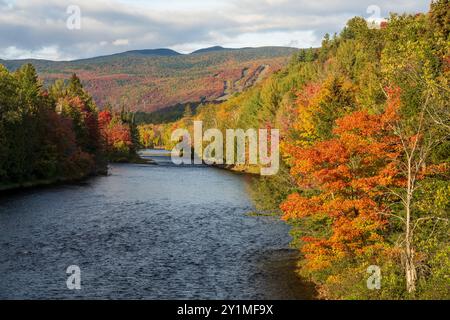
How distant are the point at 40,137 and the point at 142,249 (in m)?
49.0

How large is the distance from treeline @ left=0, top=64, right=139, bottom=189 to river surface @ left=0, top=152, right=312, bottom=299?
29.9 feet

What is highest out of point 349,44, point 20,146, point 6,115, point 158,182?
point 349,44

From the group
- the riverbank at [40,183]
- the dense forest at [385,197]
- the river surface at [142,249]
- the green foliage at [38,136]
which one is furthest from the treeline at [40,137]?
the dense forest at [385,197]

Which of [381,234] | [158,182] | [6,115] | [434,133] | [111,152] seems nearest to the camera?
[434,133]

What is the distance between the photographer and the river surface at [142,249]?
27453 millimetres

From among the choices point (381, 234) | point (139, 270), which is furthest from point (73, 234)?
point (381, 234)

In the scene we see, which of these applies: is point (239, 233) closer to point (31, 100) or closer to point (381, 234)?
point (381, 234)

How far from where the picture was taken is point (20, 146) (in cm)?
7044

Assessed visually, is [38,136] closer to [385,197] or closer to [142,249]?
[142,249]

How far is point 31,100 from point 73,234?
40931 millimetres

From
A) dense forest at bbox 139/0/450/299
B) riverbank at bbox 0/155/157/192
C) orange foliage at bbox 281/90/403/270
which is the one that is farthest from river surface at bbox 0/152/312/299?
riverbank at bbox 0/155/157/192

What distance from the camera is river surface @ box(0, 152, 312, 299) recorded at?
90.1 feet
